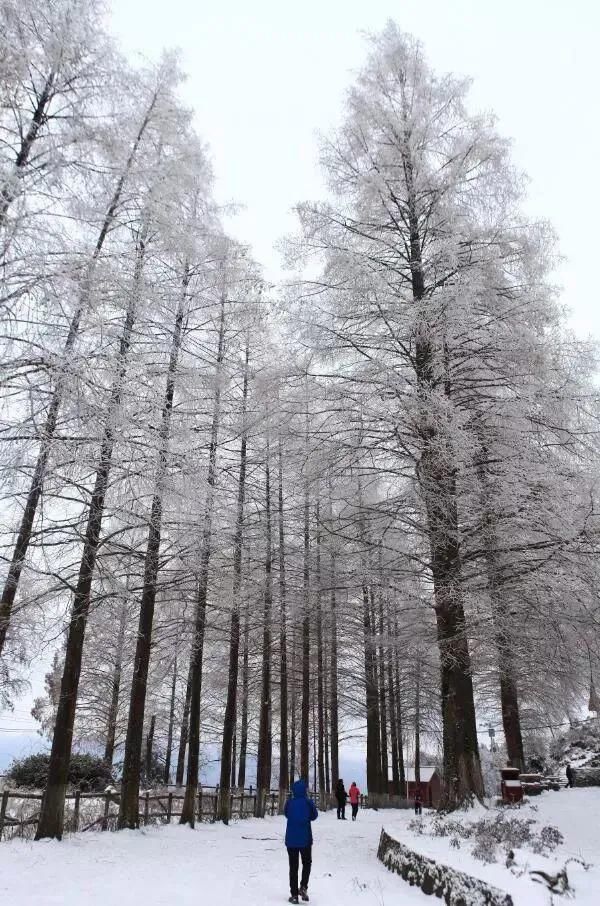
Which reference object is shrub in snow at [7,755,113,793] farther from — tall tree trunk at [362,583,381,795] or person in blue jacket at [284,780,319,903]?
person in blue jacket at [284,780,319,903]

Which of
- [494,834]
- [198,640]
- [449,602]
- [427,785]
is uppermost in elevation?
[198,640]

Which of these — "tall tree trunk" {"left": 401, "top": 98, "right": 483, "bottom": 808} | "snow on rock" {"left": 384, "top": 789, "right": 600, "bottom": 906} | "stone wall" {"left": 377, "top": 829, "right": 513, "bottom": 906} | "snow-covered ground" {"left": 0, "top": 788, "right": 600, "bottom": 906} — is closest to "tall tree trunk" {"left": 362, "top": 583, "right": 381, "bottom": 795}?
"snow-covered ground" {"left": 0, "top": 788, "right": 600, "bottom": 906}

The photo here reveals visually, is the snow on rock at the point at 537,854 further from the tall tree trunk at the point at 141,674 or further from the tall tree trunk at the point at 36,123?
the tall tree trunk at the point at 36,123

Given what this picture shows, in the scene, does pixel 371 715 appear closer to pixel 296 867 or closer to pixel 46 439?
pixel 296 867

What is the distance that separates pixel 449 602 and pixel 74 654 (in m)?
6.38

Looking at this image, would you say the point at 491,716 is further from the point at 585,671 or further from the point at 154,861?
the point at 154,861

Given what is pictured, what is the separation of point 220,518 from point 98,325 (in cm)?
643

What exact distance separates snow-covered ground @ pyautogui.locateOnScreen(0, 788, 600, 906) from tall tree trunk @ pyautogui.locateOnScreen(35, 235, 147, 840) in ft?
1.69

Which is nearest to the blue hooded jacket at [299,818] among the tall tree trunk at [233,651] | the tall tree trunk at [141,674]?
the tall tree trunk at [141,674]

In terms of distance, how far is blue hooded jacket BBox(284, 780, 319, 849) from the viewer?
22.3 feet

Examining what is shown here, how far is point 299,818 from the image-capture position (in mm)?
6875

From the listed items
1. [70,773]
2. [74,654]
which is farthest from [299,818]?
[70,773]

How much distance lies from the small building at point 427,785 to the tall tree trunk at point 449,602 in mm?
26849

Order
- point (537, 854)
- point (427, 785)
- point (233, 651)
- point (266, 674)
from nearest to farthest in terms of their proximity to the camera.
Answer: point (537, 854)
point (233, 651)
point (266, 674)
point (427, 785)
